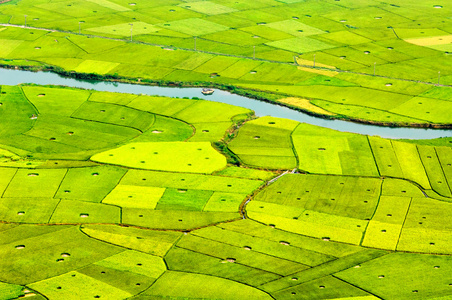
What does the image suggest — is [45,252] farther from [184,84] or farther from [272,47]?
[272,47]

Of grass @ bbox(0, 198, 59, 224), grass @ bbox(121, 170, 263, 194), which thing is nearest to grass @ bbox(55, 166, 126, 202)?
grass @ bbox(121, 170, 263, 194)

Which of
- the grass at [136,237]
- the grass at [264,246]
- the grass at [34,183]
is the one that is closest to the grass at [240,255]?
the grass at [264,246]

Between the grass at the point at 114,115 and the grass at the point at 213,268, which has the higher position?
the grass at the point at 213,268

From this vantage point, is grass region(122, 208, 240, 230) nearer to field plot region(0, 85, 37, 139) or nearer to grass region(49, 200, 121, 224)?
grass region(49, 200, 121, 224)

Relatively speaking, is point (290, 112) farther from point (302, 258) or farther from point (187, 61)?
point (302, 258)

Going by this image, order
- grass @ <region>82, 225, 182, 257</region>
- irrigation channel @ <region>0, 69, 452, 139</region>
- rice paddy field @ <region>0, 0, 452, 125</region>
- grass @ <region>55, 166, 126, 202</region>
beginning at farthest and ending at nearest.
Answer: rice paddy field @ <region>0, 0, 452, 125</region> → irrigation channel @ <region>0, 69, 452, 139</region> → grass @ <region>55, 166, 126, 202</region> → grass @ <region>82, 225, 182, 257</region>

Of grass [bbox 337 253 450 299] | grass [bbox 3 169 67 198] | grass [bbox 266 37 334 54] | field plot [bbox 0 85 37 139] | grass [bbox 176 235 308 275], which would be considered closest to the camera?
grass [bbox 337 253 450 299]

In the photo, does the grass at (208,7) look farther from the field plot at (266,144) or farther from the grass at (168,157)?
the grass at (168,157)
